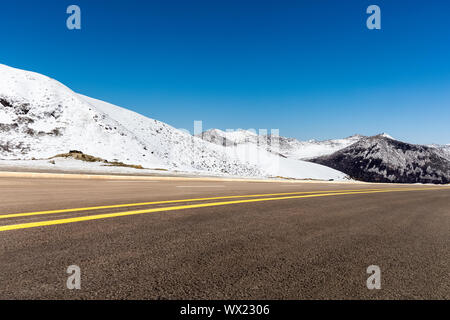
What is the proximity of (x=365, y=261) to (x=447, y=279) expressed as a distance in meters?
0.64

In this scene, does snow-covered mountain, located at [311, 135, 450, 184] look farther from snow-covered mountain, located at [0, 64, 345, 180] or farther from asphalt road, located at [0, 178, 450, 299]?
asphalt road, located at [0, 178, 450, 299]

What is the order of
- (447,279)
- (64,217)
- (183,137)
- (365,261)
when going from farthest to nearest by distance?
(183,137)
(64,217)
(365,261)
(447,279)

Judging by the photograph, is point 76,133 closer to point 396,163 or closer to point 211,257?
point 211,257

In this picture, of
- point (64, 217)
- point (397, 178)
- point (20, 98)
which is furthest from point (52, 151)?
point (397, 178)

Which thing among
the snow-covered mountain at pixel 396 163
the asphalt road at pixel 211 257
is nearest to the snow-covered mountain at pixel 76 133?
the asphalt road at pixel 211 257

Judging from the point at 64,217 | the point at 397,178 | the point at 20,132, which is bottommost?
the point at 397,178

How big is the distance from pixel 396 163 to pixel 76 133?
18468 cm

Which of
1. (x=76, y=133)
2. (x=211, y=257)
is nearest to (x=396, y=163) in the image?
(x=76, y=133)

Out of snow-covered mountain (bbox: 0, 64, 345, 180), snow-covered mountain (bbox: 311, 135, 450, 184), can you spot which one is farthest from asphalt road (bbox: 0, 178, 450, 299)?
snow-covered mountain (bbox: 311, 135, 450, 184)

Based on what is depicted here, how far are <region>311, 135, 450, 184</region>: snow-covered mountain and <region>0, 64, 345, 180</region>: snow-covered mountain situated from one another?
124126mm

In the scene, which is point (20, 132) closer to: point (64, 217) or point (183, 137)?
point (183, 137)

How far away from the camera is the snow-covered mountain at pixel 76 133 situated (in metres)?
38.9

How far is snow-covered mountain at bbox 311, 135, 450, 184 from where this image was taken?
525ft
